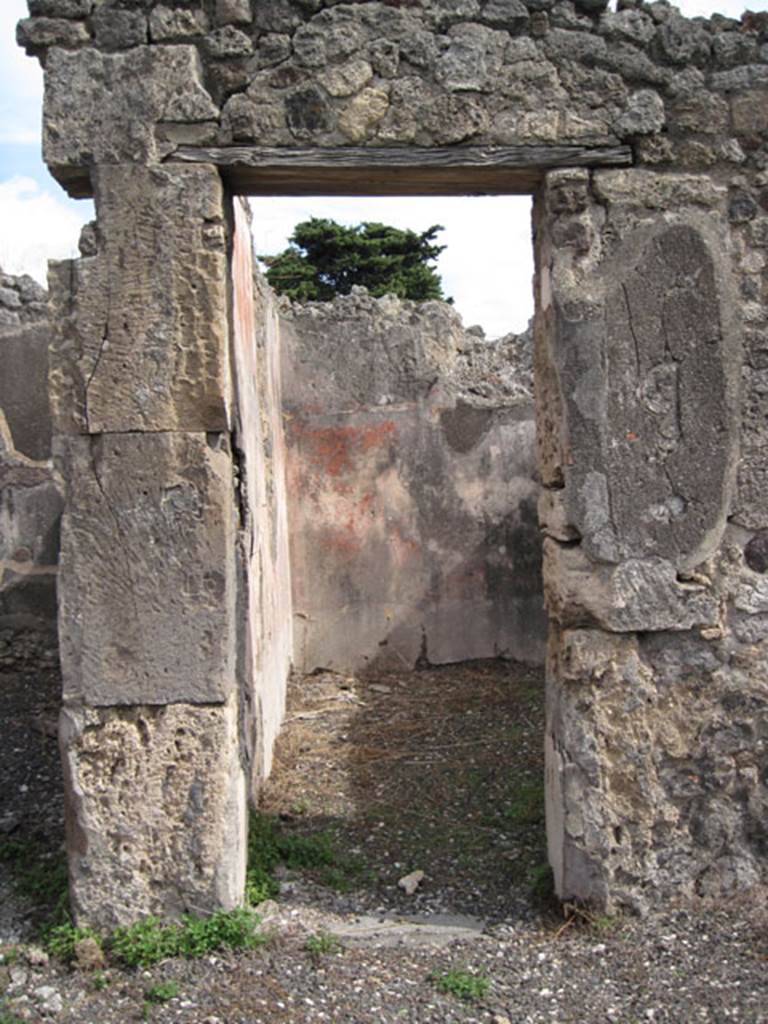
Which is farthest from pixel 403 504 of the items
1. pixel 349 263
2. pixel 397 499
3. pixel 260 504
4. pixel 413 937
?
pixel 349 263

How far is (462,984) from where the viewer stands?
125 inches

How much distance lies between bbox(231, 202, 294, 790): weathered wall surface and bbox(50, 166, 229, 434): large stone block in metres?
0.55

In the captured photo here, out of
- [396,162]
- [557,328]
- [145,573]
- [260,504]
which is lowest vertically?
[145,573]

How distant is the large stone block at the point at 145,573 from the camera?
3342mm

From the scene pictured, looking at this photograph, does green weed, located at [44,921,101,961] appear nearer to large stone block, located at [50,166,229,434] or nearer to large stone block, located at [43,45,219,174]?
large stone block, located at [50,166,229,434]

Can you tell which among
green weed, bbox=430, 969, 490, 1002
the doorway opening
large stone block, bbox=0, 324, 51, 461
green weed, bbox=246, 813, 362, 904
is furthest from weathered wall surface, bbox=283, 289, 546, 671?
green weed, bbox=430, 969, 490, 1002

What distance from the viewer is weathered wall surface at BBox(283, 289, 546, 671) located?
743cm

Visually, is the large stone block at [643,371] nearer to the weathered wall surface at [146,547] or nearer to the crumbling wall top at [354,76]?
the crumbling wall top at [354,76]

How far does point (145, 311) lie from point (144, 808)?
5.42 feet

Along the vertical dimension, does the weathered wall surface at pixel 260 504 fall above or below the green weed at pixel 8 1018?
above

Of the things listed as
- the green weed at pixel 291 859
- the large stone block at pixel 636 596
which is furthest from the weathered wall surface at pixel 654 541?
the green weed at pixel 291 859

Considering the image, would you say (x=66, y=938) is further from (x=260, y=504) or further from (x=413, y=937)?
(x=260, y=504)

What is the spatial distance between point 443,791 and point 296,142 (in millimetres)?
3153

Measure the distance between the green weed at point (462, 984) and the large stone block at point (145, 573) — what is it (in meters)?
1.14
